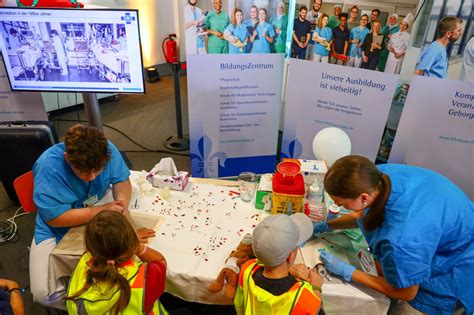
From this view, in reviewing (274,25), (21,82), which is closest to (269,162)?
(274,25)

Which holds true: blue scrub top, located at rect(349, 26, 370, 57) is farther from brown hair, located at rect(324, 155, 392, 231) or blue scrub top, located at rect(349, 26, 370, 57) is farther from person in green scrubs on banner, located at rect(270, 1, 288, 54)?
brown hair, located at rect(324, 155, 392, 231)

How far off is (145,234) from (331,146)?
1117 millimetres

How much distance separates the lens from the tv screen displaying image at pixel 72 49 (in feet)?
8.11

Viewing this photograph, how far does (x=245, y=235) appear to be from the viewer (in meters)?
1.59

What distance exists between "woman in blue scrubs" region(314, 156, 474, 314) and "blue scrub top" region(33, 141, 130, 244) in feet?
3.92

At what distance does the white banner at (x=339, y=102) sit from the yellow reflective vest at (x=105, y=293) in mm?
2121

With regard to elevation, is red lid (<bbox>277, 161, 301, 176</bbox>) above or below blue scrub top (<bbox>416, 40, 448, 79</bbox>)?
below

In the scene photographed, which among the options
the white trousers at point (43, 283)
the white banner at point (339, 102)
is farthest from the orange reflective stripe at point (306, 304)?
the white banner at point (339, 102)

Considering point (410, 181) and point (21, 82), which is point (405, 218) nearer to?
point (410, 181)

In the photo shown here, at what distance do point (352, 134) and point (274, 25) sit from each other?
3.65ft

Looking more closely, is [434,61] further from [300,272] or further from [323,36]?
[300,272]

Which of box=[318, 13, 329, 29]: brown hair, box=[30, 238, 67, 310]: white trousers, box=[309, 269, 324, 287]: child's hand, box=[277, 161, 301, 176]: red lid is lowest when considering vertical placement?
box=[30, 238, 67, 310]: white trousers

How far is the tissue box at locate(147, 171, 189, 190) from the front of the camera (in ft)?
6.27

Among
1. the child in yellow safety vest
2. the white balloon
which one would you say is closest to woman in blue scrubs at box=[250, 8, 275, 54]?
the white balloon
